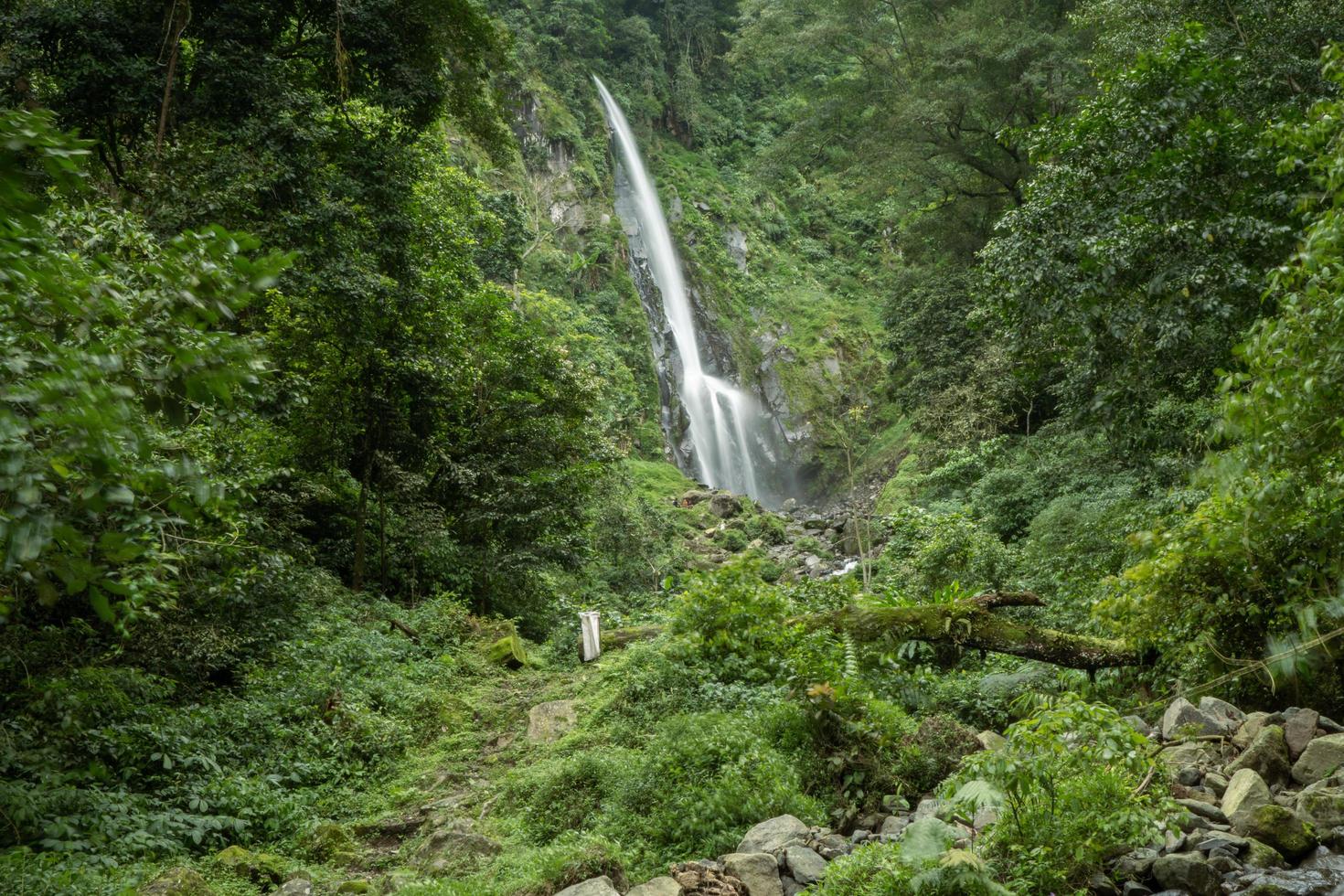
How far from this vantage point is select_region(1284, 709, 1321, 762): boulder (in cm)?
486

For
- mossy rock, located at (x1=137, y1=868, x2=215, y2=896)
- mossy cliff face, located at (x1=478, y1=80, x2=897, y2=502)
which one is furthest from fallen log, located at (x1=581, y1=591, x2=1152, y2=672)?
mossy cliff face, located at (x1=478, y1=80, x2=897, y2=502)

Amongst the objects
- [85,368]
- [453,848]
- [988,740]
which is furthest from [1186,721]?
[85,368]

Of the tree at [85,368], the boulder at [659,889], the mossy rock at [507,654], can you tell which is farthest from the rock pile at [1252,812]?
the mossy rock at [507,654]

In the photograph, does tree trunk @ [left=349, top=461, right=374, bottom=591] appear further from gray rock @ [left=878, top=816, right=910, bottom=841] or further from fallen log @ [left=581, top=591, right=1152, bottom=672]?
gray rock @ [left=878, top=816, right=910, bottom=841]

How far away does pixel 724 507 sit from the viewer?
2909cm

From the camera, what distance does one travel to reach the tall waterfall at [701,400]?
36112 millimetres

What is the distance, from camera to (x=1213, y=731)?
536 centimetres

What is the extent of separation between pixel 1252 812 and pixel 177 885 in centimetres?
540

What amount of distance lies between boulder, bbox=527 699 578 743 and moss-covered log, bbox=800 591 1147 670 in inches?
111

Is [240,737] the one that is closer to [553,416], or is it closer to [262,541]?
[262,541]

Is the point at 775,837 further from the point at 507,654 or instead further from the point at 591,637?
the point at 507,654

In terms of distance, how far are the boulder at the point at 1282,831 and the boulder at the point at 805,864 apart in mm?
2015

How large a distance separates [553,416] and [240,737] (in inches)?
352

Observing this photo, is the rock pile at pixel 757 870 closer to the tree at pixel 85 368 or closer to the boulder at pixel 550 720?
the tree at pixel 85 368
